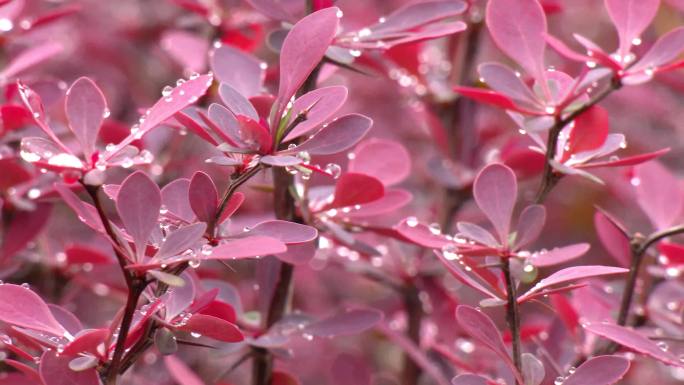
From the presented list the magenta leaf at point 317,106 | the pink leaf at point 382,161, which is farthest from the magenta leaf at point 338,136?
the pink leaf at point 382,161

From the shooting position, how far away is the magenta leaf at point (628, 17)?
86 cm

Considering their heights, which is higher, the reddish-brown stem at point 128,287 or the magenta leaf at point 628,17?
the magenta leaf at point 628,17

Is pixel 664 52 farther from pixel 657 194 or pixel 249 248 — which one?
pixel 249 248

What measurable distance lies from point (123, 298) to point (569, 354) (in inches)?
25.4

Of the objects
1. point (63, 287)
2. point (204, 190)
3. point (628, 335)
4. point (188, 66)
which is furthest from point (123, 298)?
point (628, 335)

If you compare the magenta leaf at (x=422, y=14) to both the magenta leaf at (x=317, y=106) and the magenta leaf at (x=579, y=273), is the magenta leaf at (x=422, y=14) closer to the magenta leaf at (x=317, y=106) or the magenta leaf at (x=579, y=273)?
the magenta leaf at (x=317, y=106)

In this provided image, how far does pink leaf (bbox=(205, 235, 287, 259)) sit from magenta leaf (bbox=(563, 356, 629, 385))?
0.31 meters

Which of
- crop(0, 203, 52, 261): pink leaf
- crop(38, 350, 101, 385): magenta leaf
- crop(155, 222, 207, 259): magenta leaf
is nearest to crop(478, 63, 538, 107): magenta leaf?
crop(155, 222, 207, 259): magenta leaf

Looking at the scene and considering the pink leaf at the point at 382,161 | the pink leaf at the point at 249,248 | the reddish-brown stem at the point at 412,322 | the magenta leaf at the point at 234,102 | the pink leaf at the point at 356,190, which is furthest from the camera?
the reddish-brown stem at the point at 412,322

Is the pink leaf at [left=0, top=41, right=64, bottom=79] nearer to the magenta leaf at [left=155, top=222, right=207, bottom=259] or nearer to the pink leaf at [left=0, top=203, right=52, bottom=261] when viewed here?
the pink leaf at [left=0, top=203, right=52, bottom=261]

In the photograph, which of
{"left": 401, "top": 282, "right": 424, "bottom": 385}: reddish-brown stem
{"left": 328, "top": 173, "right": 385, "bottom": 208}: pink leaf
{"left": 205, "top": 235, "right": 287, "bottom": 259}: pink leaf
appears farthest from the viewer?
{"left": 401, "top": 282, "right": 424, "bottom": 385}: reddish-brown stem

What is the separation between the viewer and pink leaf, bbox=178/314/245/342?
76cm

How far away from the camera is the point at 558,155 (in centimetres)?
92

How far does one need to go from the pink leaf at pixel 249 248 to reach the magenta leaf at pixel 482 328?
18 centimetres
